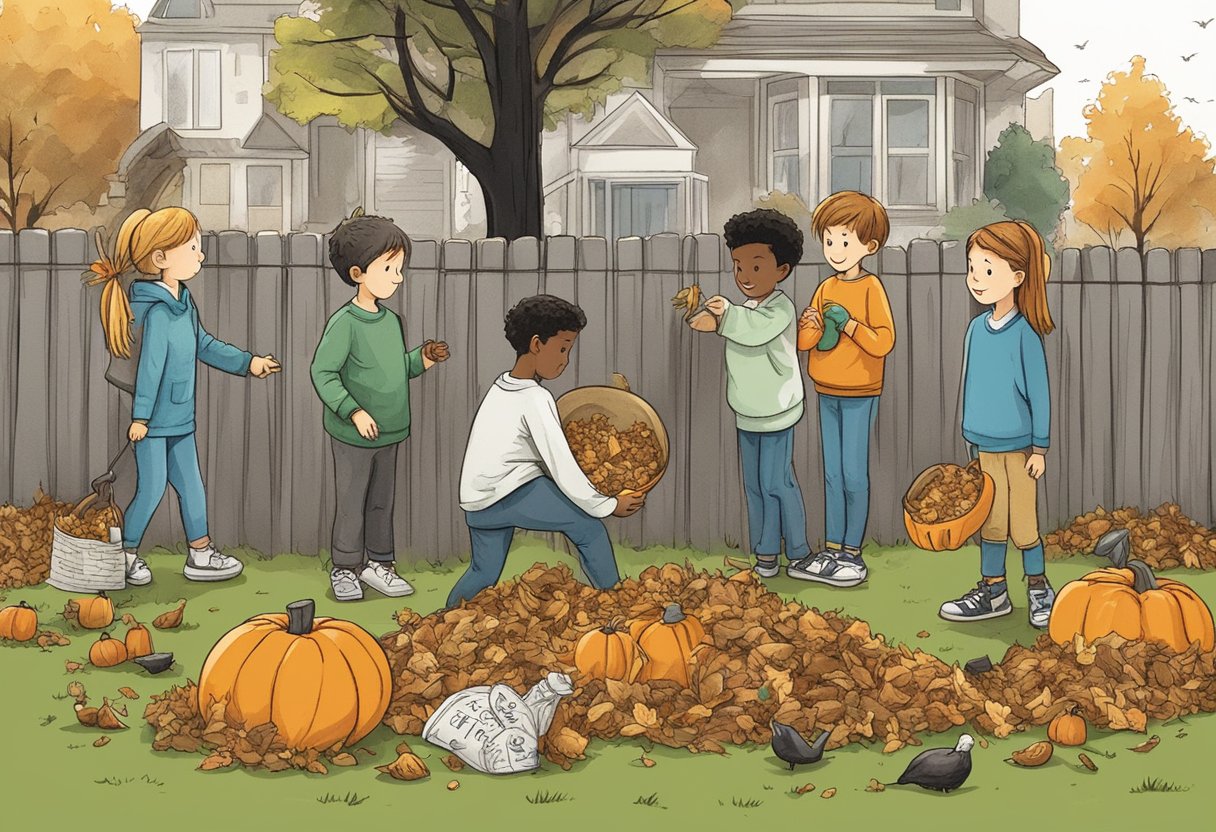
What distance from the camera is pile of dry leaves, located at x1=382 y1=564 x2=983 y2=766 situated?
423cm

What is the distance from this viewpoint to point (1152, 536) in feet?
24.4

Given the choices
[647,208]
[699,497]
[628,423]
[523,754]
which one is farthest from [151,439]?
[647,208]

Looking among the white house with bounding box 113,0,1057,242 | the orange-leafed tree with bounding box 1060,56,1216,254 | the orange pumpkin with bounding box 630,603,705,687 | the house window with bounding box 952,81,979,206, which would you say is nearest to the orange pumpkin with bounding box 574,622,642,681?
the orange pumpkin with bounding box 630,603,705,687

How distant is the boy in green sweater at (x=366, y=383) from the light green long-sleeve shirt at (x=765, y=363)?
1492 millimetres

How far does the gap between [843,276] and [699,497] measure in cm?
160

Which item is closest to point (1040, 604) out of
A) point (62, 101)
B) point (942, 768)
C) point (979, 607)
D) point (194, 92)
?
point (979, 607)

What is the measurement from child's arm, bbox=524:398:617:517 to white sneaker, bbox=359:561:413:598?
5.77 ft

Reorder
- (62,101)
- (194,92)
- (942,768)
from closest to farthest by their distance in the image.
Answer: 1. (942,768)
2. (194,92)
3. (62,101)

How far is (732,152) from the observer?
59.6 feet

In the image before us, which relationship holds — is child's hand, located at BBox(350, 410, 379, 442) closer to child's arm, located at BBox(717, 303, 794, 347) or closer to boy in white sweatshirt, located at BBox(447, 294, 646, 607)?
boy in white sweatshirt, located at BBox(447, 294, 646, 607)

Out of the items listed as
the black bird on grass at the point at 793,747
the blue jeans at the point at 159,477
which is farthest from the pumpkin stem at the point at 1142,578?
the blue jeans at the point at 159,477

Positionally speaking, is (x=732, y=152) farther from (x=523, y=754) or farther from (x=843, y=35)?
(x=523, y=754)

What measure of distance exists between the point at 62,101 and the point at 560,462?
71.3 ft

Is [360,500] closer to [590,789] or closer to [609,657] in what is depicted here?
[609,657]
